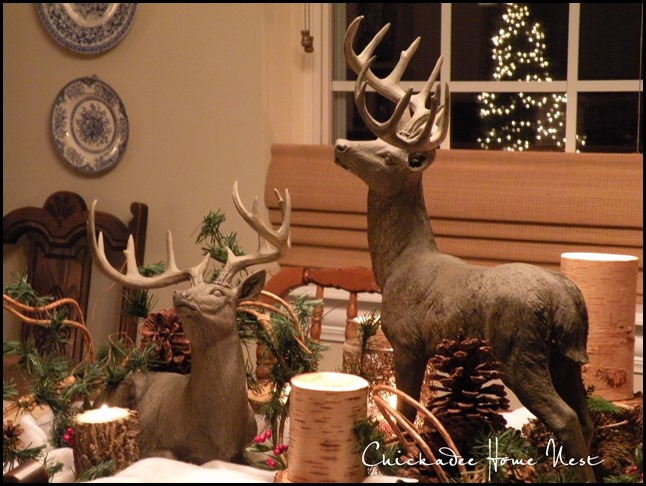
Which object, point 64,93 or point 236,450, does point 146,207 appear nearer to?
point 64,93

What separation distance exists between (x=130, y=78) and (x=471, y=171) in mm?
1055

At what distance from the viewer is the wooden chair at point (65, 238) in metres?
2.49

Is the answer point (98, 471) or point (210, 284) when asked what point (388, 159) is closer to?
point (210, 284)

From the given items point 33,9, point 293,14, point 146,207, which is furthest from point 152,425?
point 33,9

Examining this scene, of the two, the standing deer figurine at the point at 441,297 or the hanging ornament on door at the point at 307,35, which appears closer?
the standing deer figurine at the point at 441,297

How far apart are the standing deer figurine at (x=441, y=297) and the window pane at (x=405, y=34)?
122 cm

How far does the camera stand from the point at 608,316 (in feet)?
3.88

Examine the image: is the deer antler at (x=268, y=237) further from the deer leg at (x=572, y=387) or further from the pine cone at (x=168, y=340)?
the deer leg at (x=572, y=387)

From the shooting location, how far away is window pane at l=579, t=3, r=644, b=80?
220 centimetres

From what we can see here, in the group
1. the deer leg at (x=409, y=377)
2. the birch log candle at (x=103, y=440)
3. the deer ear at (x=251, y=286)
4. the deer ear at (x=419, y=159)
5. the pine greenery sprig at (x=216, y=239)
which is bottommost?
the birch log candle at (x=103, y=440)

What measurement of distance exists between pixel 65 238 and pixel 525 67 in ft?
4.52

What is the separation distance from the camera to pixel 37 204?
272cm

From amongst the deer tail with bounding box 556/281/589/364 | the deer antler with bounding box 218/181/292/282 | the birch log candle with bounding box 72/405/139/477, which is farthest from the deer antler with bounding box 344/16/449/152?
the birch log candle with bounding box 72/405/139/477

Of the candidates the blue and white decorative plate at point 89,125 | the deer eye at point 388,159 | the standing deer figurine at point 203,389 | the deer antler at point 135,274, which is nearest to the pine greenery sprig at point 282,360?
the standing deer figurine at point 203,389
